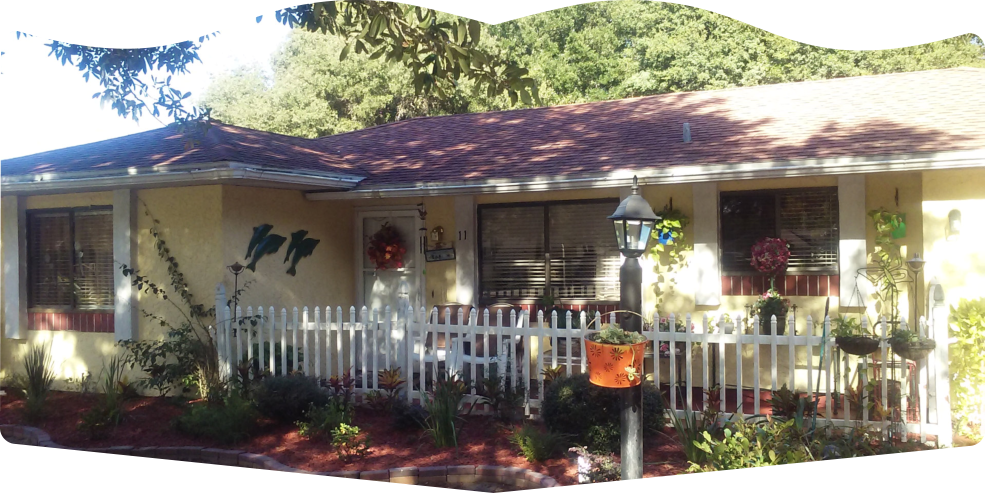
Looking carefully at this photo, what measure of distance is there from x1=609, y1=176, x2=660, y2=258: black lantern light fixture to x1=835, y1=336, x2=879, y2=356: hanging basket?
2120mm

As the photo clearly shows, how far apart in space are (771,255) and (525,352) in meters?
2.89

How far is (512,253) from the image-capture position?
29.2ft

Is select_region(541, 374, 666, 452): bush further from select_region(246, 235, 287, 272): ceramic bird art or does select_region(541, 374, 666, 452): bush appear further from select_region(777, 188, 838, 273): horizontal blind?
select_region(246, 235, 287, 272): ceramic bird art

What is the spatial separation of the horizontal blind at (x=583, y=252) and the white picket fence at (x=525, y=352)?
0.96 m

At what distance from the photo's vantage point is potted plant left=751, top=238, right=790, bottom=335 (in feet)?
24.5

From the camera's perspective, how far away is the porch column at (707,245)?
7.79m

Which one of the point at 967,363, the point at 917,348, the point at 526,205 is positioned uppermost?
the point at 526,205

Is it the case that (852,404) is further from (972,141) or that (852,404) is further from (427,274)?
(427,274)

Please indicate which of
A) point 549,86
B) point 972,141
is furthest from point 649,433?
point 549,86

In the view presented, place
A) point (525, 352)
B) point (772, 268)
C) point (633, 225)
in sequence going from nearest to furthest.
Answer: point (633, 225) < point (525, 352) < point (772, 268)

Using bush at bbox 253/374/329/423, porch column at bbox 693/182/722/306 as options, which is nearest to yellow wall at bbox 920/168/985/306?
porch column at bbox 693/182/722/306

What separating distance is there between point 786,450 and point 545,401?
1.73m

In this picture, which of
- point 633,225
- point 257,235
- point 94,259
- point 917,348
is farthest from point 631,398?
point 94,259

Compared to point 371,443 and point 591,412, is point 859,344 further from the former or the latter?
point 371,443
